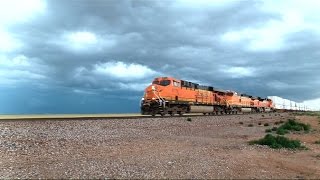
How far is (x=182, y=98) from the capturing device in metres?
37.9

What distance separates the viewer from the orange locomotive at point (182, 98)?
34156 millimetres

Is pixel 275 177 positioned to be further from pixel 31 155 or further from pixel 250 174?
pixel 31 155

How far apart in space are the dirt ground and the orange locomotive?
1652cm

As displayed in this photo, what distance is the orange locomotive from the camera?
34.2m

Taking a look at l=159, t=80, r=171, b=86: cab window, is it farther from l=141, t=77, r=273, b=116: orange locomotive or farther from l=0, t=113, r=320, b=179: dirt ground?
l=0, t=113, r=320, b=179: dirt ground

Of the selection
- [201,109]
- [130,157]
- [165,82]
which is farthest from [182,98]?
[130,157]

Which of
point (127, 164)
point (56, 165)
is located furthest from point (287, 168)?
point (56, 165)

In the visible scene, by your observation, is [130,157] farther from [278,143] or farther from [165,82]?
[165,82]

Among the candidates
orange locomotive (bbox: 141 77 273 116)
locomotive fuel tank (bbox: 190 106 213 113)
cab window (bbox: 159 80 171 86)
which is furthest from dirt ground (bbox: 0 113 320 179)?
locomotive fuel tank (bbox: 190 106 213 113)

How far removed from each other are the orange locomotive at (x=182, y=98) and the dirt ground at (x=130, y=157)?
54.2ft

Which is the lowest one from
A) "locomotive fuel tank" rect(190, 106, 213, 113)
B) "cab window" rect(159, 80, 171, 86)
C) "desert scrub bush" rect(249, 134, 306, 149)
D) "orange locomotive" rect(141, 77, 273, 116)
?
"desert scrub bush" rect(249, 134, 306, 149)

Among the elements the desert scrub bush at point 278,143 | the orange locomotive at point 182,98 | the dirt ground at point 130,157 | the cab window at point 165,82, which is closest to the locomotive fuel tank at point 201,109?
the orange locomotive at point 182,98

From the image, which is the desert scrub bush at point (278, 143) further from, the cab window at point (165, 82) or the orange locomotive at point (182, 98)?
the cab window at point (165, 82)

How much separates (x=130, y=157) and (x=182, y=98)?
26624 millimetres
